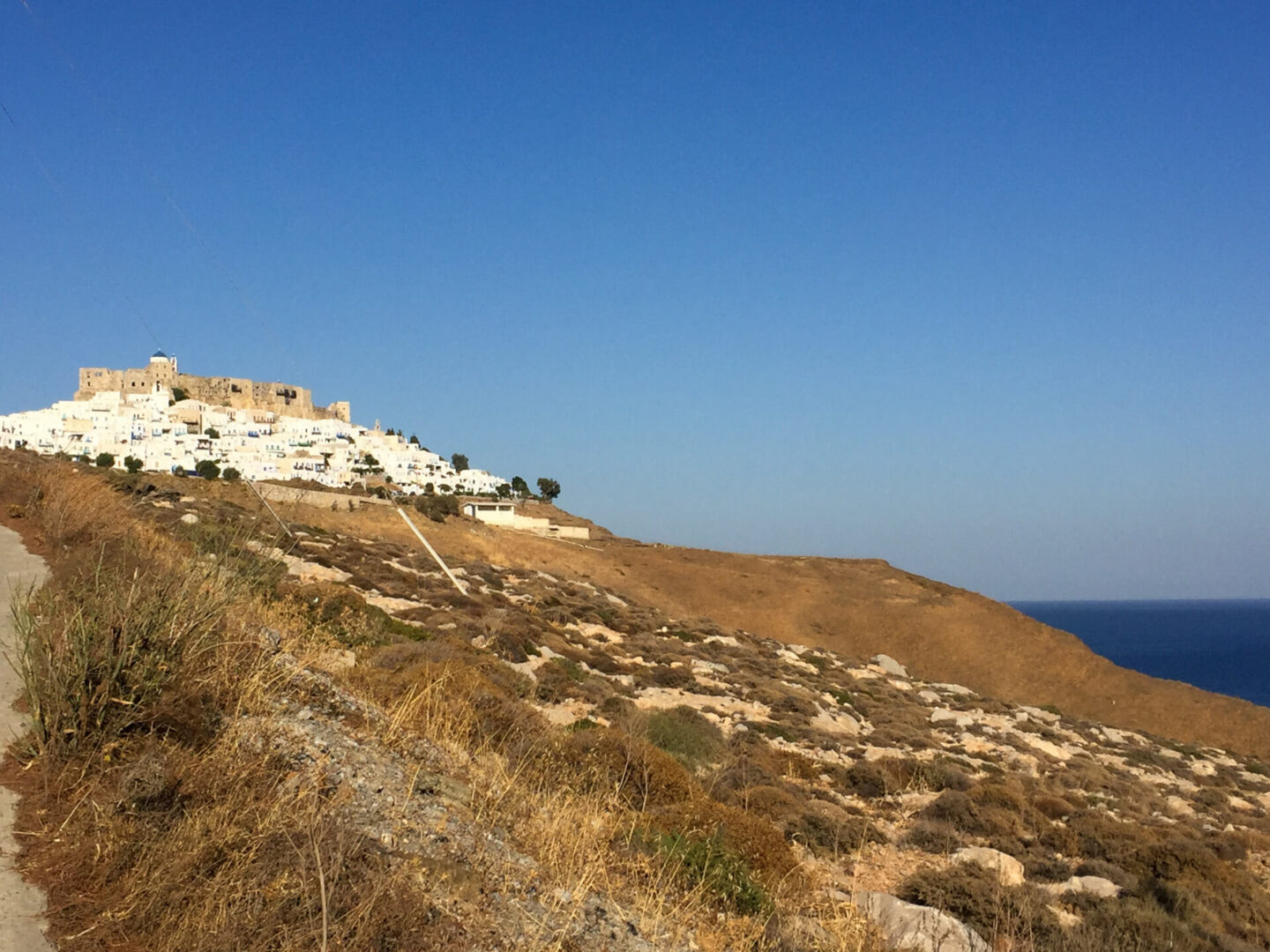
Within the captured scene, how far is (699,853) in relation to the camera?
769cm

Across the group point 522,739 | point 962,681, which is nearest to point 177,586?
point 522,739

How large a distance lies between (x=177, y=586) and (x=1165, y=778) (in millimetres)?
28682

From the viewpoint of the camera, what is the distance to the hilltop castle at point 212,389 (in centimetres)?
12256

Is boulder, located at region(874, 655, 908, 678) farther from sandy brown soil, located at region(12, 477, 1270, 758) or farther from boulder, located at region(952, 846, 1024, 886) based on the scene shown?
boulder, located at region(952, 846, 1024, 886)

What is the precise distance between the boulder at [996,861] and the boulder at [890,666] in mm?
30741

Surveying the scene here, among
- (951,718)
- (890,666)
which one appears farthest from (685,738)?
(890,666)

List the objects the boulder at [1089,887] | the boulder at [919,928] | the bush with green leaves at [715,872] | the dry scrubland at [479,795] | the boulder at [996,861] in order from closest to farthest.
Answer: the dry scrubland at [479,795] → the bush with green leaves at [715,872] → the boulder at [919,928] → the boulder at [996,861] → the boulder at [1089,887]

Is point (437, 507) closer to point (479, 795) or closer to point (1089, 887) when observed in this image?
point (1089, 887)

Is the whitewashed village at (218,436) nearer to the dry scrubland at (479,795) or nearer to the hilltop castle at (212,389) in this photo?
the hilltop castle at (212,389)

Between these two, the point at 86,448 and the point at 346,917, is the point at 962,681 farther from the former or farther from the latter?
the point at 86,448

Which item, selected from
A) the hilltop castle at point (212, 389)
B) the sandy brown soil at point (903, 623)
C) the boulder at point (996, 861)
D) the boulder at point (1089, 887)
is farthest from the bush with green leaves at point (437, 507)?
the hilltop castle at point (212, 389)

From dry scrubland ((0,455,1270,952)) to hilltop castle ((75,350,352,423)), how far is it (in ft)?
391

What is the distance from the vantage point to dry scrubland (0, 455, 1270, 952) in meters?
4.00

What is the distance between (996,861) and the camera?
11.7 metres
